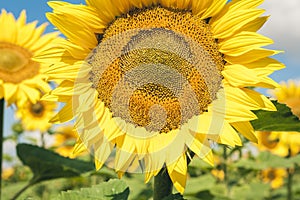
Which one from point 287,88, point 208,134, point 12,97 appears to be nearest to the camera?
point 208,134

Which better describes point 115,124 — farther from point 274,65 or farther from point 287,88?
point 287,88

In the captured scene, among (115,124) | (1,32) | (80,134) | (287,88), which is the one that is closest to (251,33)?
(115,124)

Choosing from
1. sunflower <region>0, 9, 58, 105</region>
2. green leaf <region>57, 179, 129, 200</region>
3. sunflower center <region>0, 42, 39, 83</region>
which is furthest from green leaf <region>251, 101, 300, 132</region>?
sunflower center <region>0, 42, 39, 83</region>

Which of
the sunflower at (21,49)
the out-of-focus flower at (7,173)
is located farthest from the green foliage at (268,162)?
the out-of-focus flower at (7,173)

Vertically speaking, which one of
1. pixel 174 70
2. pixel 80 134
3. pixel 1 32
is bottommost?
pixel 80 134

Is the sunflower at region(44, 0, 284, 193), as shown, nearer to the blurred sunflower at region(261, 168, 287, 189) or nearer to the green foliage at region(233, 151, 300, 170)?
the green foliage at region(233, 151, 300, 170)
